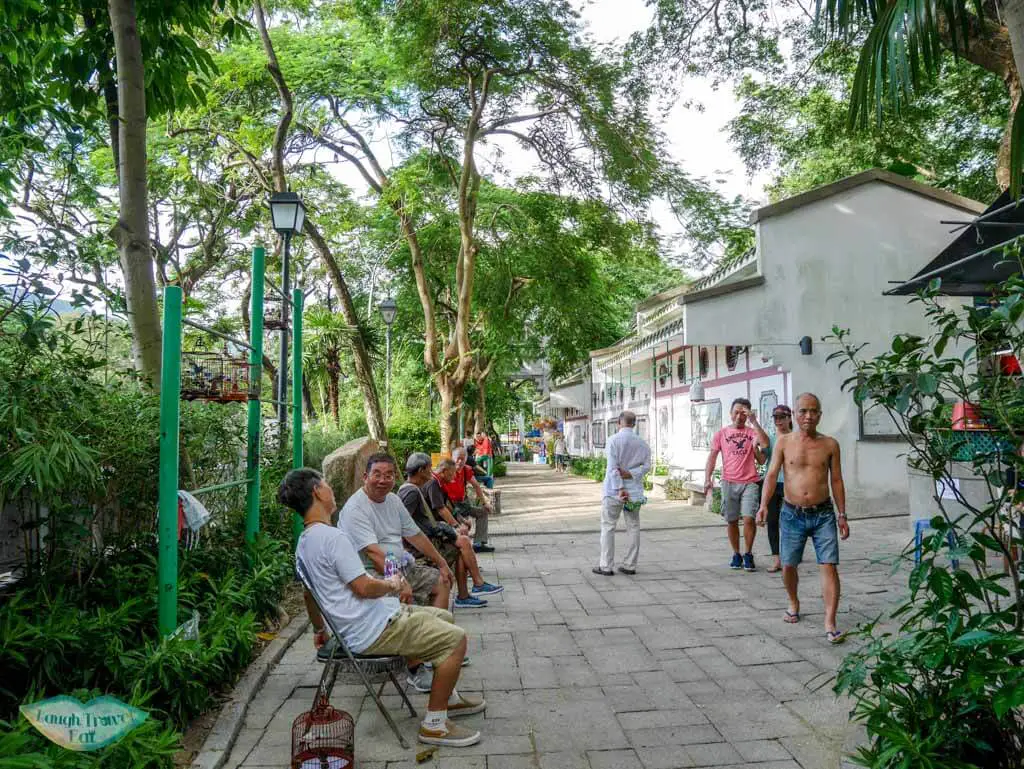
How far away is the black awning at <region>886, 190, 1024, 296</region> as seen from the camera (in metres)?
7.38

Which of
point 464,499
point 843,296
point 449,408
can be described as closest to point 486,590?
point 464,499

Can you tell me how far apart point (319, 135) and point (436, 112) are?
84.2 inches

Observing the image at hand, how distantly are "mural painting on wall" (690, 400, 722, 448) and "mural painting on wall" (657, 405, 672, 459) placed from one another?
197 centimetres

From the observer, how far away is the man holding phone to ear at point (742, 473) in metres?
7.64

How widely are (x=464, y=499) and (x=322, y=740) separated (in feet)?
18.0

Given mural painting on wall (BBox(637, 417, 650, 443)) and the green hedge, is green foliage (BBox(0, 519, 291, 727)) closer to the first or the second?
the green hedge

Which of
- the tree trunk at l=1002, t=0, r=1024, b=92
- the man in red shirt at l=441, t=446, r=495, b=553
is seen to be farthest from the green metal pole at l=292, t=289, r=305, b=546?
the tree trunk at l=1002, t=0, r=1024, b=92

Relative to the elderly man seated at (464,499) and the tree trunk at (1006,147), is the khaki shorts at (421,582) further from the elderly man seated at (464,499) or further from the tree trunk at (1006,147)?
the tree trunk at (1006,147)

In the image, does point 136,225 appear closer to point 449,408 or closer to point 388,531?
point 388,531

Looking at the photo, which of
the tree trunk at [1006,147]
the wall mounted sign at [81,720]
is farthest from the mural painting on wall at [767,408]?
the wall mounted sign at [81,720]

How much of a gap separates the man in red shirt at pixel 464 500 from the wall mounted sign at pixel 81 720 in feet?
14.9

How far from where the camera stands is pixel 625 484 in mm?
7727

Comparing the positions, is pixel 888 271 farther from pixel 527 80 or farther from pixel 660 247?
pixel 527 80

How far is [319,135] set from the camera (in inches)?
496
